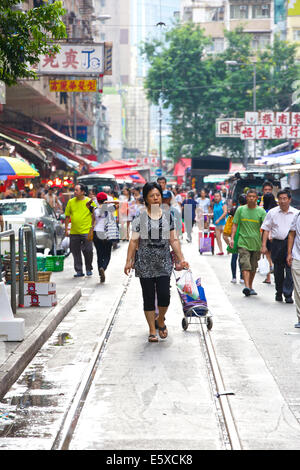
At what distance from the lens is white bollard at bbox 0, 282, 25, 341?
851cm

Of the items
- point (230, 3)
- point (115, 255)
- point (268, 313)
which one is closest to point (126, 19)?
point (230, 3)

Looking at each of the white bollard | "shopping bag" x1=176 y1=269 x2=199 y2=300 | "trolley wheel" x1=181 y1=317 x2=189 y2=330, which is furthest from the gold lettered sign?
the white bollard

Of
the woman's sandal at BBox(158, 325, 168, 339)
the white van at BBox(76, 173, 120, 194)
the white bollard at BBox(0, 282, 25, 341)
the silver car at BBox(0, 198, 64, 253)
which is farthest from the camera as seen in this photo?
the white van at BBox(76, 173, 120, 194)

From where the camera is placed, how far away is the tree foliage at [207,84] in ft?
183

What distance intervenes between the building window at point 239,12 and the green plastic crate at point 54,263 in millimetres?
64572

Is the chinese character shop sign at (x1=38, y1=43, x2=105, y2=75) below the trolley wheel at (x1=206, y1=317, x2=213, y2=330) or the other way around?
the other way around

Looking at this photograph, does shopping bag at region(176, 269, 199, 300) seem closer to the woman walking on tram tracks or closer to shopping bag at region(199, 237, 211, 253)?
the woman walking on tram tracks

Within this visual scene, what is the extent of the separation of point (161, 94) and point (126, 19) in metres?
97.5

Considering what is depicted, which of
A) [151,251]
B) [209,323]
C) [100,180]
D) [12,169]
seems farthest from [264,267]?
[100,180]

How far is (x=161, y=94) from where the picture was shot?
187 feet

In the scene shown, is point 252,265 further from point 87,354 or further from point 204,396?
point 204,396

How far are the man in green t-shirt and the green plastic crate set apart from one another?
3.57m

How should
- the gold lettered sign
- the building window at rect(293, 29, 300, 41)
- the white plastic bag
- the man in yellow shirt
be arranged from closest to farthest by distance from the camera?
the man in yellow shirt, the white plastic bag, the gold lettered sign, the building window at rect(293, 29, 300, 41)

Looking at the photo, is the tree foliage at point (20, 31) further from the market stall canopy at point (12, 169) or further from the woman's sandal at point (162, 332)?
the market stall canopy at point (12, 169)
